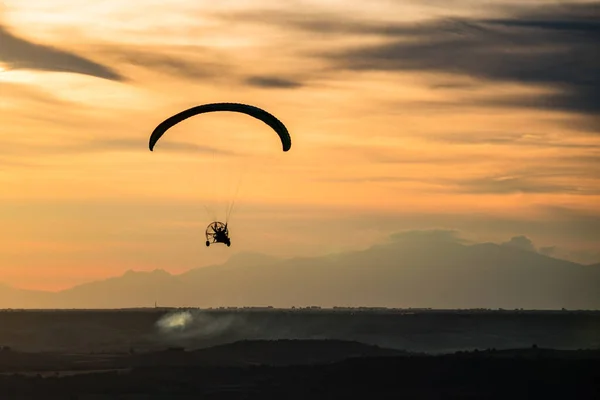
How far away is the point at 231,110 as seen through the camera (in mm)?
44000

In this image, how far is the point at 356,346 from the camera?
94375 millimetres

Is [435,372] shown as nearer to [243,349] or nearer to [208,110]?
[208,110]

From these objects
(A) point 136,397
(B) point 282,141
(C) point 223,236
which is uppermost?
(B) point 282,141

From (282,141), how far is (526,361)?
95.7 feet

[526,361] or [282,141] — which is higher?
[282,141]

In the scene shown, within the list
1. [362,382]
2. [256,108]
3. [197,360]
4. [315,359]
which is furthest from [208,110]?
[315,359]

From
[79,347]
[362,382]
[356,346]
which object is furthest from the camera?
[79,347]

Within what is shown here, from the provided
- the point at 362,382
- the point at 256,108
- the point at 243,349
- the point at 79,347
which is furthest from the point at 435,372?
the point at 79,347

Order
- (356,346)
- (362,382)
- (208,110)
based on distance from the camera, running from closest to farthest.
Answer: (208,110), (362,382), (356,346)

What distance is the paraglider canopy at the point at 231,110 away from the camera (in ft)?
145

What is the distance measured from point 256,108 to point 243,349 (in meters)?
46.0

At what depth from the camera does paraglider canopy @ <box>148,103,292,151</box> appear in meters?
44.2

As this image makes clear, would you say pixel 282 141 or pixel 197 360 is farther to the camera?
pixel 197 360

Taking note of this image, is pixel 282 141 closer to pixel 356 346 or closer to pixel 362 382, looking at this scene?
pixel 362 382
